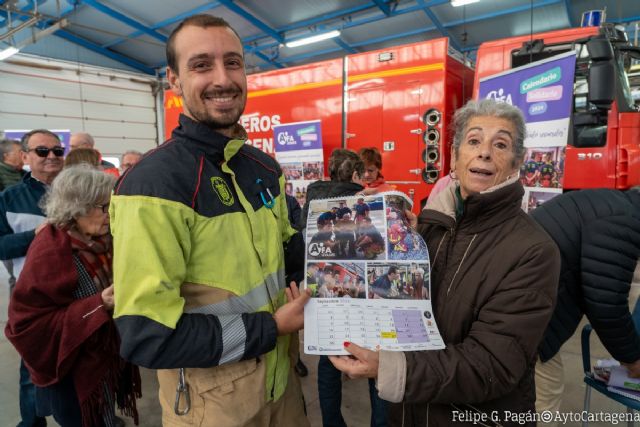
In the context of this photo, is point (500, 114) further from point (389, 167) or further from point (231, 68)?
point (389, 167)

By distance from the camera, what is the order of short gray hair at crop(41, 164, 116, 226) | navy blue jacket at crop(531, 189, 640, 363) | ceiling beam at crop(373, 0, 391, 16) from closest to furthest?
1. navy blue jacket at crop(531, 189, 640, 363)
2. short gray hair at crop(41, 164, 116, 226)
3. ceiling beam at crop(373, 0, 391, 16)

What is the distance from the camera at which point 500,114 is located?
1197mm

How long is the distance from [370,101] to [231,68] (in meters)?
3.34

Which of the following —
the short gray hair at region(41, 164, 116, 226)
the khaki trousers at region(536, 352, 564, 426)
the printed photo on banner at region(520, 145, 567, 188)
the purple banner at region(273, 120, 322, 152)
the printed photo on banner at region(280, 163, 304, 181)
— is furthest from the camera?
the printed photo on banner at region(280, 163, 304, 181)

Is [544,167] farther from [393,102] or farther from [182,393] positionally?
[182,393]

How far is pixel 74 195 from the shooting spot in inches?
63.4

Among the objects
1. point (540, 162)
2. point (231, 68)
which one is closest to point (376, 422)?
point (231, 68)

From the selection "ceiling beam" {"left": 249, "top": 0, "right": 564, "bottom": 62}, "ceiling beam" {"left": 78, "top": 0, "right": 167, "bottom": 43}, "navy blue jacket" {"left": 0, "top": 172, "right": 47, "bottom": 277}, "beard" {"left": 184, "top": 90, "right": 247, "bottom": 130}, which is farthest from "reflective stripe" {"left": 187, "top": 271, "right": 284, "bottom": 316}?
"ceiling beam" {"left": 78, "top": 0, "right": 167, "bottom": 43}

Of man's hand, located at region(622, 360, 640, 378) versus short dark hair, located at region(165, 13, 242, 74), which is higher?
short dark hair, located at region(165, 13, 242, 74)

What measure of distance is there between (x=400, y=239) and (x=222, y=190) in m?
0.52

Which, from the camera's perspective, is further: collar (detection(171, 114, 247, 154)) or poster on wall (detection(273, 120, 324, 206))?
poster on wall (detection(273, 120, 324, 206))

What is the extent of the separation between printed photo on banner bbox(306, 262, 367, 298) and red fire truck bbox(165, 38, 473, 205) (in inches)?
118

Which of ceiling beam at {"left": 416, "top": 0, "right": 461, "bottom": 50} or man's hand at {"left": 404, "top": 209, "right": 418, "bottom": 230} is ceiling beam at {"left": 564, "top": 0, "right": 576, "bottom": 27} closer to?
ceiling beam at {"left": 416, "top": 0, "right": 461, "bottom": 50}

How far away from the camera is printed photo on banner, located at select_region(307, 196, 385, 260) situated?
1091 mm
